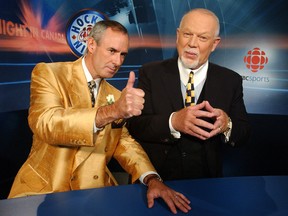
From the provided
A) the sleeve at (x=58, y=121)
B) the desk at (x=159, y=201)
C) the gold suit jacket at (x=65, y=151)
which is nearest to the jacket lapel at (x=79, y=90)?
the gold suit jacket at (x=65, y=151)

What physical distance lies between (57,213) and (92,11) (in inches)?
110

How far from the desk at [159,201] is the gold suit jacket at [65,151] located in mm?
349

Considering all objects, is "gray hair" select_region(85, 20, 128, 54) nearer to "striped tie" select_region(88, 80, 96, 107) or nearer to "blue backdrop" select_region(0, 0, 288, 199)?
"striped tie" select_region(88, 80, 96, 107)

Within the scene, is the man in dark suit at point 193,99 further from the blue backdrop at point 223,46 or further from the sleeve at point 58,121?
the blue backdrop at point 223,46

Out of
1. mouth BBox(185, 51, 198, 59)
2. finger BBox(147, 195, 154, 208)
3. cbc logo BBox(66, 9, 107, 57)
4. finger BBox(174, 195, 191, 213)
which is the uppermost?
cbc logo BBox(66, 9, 107, 57)

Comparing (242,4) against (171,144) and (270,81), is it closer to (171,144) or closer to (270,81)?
(270,81)

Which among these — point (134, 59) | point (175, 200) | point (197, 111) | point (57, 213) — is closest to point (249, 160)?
point (134, 59)

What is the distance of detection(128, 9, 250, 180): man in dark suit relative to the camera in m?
2.03

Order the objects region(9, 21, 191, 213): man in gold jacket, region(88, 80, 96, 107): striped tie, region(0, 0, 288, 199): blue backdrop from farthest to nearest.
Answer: region(0, 0, 288, 199): blue backdrop → region(88, 80, 96, 107): striped tie → region(9, 21, 191, 213): man in gold jacket

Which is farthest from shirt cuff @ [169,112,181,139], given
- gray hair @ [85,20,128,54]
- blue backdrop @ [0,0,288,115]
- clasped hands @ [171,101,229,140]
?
blue backdrop @ [0,0,288,115]

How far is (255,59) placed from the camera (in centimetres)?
371

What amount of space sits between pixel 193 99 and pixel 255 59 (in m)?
1.96

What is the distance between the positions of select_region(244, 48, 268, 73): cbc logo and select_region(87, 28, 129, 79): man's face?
2.17 m

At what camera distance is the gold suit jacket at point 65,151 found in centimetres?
169
